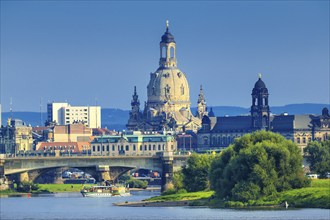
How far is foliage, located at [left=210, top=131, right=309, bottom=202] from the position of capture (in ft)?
509

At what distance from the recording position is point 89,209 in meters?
167

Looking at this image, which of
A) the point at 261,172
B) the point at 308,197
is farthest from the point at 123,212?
the point at 308,197

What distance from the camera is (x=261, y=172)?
15438cm

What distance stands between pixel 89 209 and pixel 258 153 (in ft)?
64.7

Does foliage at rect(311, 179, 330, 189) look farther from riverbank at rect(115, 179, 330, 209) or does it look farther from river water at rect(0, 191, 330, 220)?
river water at rect(0, 191, 330, 220)

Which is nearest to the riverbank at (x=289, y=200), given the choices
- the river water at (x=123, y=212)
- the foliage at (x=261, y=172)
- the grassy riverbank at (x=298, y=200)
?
the grassy riverbank at (x=298, y=200)

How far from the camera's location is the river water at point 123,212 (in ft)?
463

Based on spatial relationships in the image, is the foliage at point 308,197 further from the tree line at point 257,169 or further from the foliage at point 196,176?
the foliage at point 196,176

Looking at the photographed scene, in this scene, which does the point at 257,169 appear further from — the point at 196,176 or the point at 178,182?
the point at 178,182

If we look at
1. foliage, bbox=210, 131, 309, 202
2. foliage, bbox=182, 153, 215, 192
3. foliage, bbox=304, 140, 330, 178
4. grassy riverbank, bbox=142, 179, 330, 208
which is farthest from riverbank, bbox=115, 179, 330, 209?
foliage, bbox=304, 140, 330, 178

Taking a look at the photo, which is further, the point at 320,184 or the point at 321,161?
the point at 321,161

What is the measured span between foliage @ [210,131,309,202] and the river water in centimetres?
356

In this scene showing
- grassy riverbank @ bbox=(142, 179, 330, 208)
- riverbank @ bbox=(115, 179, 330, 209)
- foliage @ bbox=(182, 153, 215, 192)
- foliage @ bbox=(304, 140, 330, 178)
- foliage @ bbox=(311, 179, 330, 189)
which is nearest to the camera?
grassy riverbank @ bbox=(142, 179, 330, 208)

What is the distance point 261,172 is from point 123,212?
1302 centimetres
